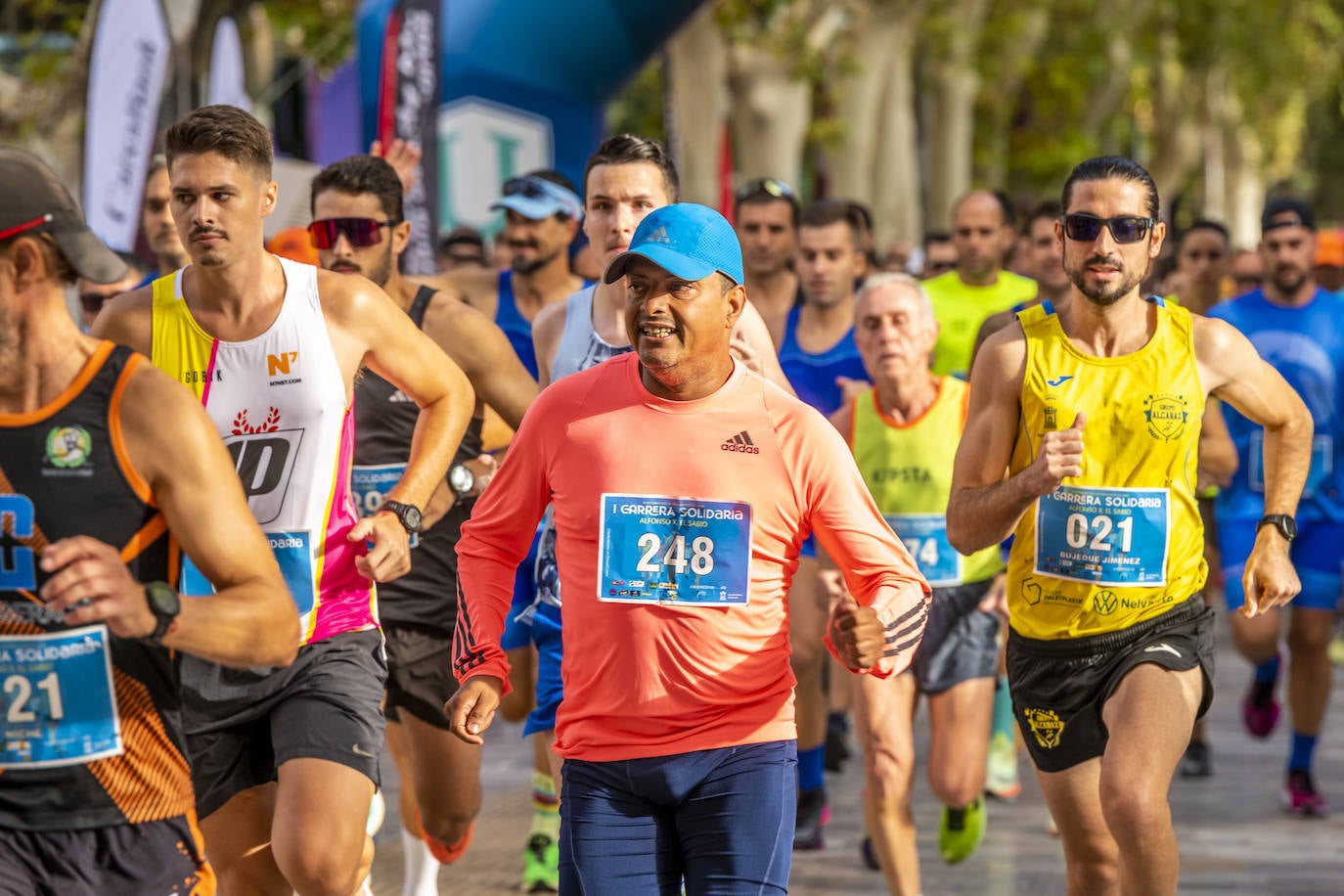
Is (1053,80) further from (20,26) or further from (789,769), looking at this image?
(789,769)

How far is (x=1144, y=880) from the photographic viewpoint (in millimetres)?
4980

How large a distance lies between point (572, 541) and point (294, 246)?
11.3 ft

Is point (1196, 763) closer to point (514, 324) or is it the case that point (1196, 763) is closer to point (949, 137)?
point (514, 324)

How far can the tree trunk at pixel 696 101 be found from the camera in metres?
19.5

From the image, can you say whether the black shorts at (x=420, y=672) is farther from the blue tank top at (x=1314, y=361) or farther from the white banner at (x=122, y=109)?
the white banner at (x=122, y=109)

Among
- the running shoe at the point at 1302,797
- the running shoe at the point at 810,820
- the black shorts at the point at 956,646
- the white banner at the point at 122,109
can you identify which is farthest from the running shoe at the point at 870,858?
the white banner at the point at 122,109

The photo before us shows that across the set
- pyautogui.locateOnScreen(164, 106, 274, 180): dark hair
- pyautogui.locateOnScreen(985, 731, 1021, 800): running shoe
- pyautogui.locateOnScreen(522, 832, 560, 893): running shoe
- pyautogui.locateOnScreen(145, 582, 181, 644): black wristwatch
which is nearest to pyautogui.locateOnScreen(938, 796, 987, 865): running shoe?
pyautogui.locateOnScreen(522, 832, 560, 893): running shoe

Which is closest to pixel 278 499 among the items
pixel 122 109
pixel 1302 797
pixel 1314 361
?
pixel 1302 797

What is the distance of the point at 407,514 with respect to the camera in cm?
486

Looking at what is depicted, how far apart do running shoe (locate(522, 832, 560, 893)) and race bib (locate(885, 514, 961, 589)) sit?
1.68 metres

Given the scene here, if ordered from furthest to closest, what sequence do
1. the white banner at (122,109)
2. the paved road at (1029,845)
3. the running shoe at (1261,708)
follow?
the white banner at (122,109), the running shoe at (1261,708), the paved road at (1029,845)

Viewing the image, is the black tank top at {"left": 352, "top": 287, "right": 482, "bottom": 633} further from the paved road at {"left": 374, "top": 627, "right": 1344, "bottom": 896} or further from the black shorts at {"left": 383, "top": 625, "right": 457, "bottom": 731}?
the paved road at {"left": 374, "top": 627, "right": 1344, "bottom": 896}

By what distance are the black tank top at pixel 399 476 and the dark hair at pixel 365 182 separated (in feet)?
1.04

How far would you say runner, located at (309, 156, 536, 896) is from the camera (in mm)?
5863
